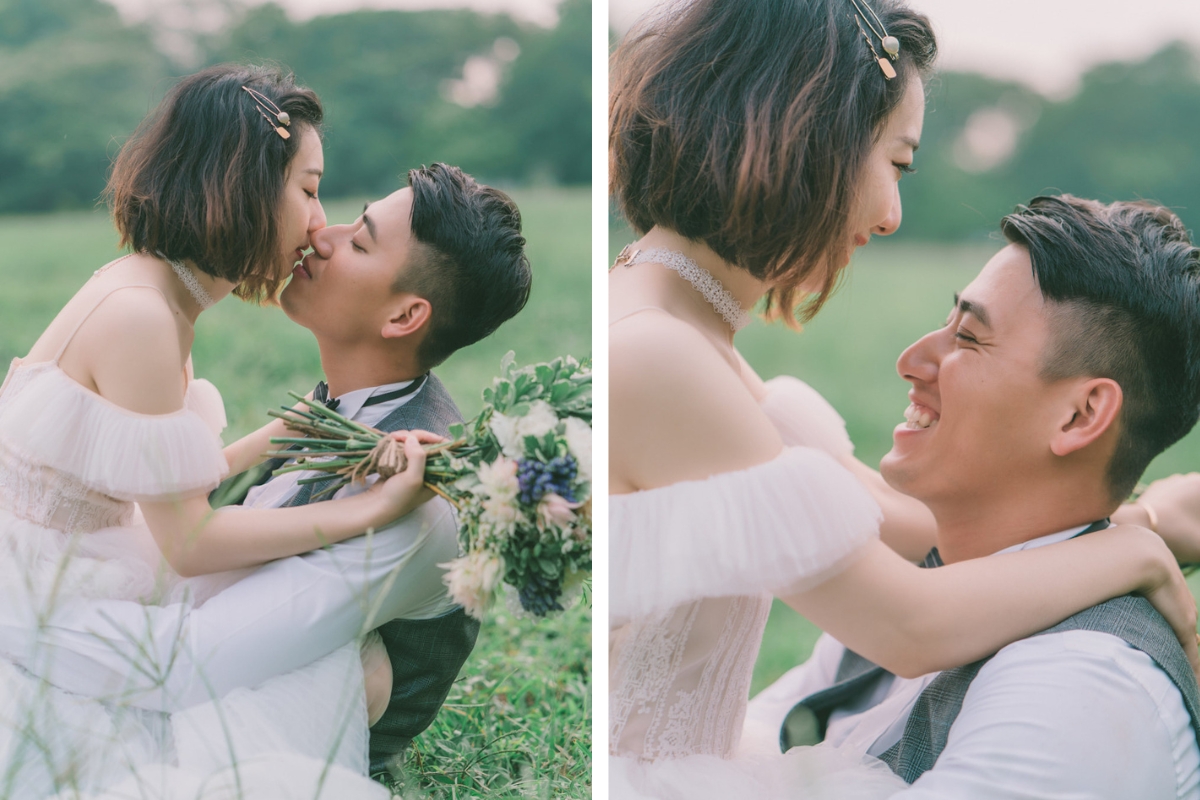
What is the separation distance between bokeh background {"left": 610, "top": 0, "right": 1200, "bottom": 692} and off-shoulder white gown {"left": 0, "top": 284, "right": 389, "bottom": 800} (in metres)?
2.15

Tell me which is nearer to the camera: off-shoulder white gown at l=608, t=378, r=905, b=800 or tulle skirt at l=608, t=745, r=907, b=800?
off-shoulder white gown at l=608, t=378, r=905, b=800

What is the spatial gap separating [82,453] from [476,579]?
0.85 meters

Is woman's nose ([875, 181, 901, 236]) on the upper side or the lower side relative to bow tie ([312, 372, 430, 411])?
upper

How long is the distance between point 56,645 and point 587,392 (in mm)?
1121

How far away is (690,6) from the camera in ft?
6.31

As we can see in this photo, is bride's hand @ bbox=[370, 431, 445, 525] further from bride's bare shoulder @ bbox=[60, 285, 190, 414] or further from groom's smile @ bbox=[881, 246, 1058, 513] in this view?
groom's smile @ bbox=[881, 246, 1058, 513]

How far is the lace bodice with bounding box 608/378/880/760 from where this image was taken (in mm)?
1709

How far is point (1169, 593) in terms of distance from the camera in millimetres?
1842

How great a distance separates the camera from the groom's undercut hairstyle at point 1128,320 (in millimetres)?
1926

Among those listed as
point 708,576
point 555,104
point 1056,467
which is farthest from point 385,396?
point 555,104

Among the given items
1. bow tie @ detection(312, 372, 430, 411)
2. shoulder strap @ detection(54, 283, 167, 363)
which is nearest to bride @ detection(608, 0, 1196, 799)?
bow tie @ detection(312, 372, 430, 411)

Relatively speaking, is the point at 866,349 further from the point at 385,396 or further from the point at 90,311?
the point at 90,311

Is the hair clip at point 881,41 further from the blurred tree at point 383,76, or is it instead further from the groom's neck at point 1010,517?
the blurred tree at point 383,76

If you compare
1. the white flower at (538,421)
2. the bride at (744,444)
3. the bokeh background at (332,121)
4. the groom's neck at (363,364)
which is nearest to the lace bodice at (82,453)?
the groom's neck at (363,364)
